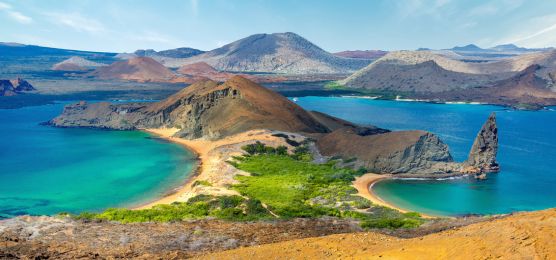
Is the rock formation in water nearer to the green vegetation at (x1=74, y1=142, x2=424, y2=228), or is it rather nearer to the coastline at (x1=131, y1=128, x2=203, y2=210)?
the coastline at (x1=131, y1=128, x2=203, y2=210)

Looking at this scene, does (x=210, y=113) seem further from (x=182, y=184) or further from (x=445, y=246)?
(x=445, y=246)

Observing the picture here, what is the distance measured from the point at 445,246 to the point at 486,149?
194ft

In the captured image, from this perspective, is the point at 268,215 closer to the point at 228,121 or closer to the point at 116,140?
the point at 228,121

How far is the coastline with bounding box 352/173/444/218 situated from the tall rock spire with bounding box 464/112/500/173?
16.2 metres

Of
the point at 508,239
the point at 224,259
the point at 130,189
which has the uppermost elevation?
the point at 508,239

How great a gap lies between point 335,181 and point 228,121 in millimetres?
44054

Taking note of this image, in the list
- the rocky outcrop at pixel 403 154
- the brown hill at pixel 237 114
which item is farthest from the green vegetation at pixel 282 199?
the brown hill at pixel 237 114

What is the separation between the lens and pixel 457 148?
100 m

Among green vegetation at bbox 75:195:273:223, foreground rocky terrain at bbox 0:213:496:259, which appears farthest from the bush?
green vegetation at bbox 75:195:273:223

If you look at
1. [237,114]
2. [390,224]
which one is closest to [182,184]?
[390,224]

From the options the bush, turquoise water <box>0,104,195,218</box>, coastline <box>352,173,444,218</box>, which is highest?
the bush

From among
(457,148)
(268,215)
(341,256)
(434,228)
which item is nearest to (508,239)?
(341,256)

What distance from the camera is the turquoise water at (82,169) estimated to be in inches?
2378

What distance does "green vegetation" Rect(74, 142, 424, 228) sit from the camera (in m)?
43.5
